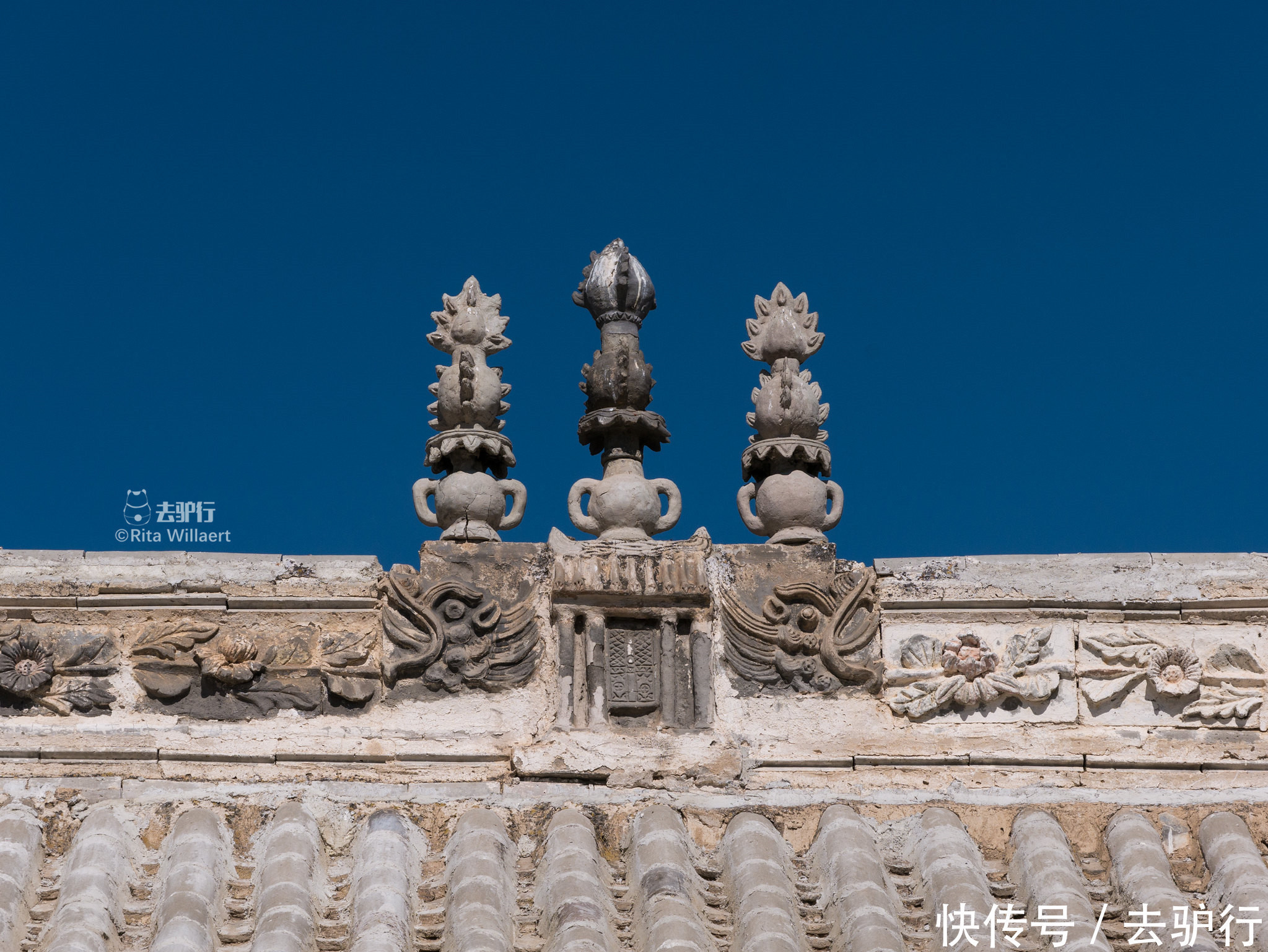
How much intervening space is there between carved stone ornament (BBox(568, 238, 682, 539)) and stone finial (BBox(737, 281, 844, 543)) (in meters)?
0.38

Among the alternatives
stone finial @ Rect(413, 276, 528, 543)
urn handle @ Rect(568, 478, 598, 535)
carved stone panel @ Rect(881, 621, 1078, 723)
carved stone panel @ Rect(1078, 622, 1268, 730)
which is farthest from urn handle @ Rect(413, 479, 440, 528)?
carved stone panel @ Rect(1078, 622, 1268, 730)

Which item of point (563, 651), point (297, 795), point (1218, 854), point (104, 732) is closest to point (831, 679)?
point (563, 651)

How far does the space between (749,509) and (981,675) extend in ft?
4.08

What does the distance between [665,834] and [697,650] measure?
38.6 inches

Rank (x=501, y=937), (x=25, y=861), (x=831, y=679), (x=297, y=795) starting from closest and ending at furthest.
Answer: (x=501, y=937) < (x=25, y=861) < (x=297, y=795) < (x=831, y=679)

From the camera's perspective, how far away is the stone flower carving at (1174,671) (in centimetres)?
812

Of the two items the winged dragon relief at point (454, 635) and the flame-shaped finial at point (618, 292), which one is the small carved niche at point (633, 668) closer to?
the winged dragon relief at point (454, 635)

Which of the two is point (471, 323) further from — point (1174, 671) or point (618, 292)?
point (1174, 671)

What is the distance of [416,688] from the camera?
8086mm

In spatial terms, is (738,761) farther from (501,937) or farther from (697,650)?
(501,937)

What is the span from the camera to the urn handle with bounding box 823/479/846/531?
28.0ft

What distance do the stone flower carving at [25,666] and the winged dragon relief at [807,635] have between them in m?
2.82

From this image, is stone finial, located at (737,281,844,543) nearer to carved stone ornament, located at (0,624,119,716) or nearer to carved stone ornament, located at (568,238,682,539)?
carved stone ornament, located at (568,238,682,539)

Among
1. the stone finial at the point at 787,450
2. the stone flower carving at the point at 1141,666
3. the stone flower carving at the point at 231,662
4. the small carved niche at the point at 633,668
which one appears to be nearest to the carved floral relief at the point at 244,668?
the stone flower carving at the point at 231,662
